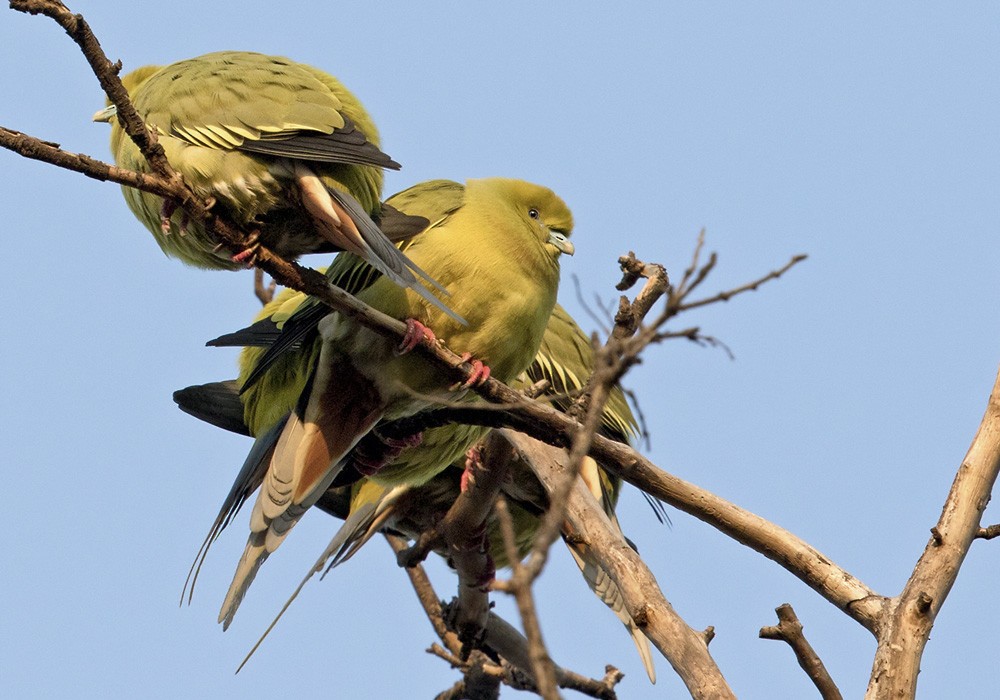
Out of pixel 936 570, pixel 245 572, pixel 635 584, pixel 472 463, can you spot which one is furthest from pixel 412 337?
pixel 936 570

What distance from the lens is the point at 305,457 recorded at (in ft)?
15.9

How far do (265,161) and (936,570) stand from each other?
2.46 meters

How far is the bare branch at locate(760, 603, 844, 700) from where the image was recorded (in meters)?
3.46

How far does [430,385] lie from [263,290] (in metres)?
2.58

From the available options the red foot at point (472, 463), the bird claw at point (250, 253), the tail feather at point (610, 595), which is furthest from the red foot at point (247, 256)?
the tail feather at point (610, 595)

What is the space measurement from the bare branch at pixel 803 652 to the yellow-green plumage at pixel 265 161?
59.9 inches

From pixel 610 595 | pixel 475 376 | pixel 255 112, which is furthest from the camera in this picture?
pixel 610 595

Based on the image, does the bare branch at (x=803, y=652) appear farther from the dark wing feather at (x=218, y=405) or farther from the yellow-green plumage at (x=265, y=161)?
the dark wing feather at (x=218, y=405)

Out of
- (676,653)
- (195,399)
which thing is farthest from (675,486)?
(195,399)

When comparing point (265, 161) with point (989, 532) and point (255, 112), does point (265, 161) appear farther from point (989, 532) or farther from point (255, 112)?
point (989, 532)

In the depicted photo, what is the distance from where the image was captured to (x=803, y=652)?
3.47 meters

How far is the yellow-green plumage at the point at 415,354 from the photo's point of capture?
4.60 metres

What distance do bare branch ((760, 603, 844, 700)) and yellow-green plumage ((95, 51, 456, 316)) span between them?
59.9 inches

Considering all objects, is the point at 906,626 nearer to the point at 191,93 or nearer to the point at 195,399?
the point at 191,93
